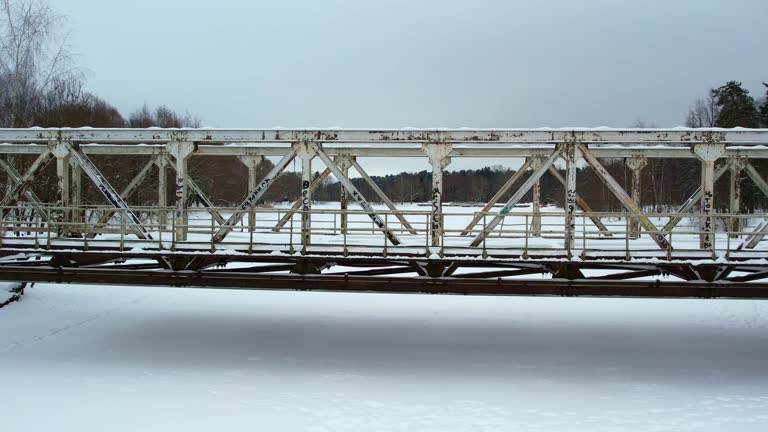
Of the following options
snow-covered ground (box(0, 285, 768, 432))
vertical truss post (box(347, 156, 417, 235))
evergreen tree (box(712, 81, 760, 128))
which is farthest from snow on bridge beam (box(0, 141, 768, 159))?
evergreen tree (box(712, 81, 760, 128))

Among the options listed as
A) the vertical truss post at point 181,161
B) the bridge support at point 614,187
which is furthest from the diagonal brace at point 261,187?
the bridge support at point 614,187

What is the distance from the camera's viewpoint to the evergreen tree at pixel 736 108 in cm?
4659

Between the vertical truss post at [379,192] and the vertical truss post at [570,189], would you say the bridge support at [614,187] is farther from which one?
the vertical truss post at [379,192]

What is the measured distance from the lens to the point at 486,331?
1762cm

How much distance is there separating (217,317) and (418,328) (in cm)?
734

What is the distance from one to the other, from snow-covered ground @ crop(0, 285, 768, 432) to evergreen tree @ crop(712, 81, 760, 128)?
3330cm

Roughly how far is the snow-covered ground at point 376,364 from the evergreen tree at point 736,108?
1311 inches

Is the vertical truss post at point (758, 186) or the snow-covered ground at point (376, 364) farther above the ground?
the vertical truss post at point (758, 186)

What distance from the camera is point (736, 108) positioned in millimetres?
47469

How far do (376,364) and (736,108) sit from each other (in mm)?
47883

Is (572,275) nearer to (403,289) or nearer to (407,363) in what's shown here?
(403,289)

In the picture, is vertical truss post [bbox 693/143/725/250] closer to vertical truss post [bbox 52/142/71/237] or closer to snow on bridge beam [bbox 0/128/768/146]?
snow on bridge beam [bbox 0/128/768/146]

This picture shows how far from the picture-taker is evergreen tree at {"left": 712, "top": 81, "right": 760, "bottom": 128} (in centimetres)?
4659

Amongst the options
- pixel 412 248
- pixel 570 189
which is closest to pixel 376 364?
pixel 412 248
